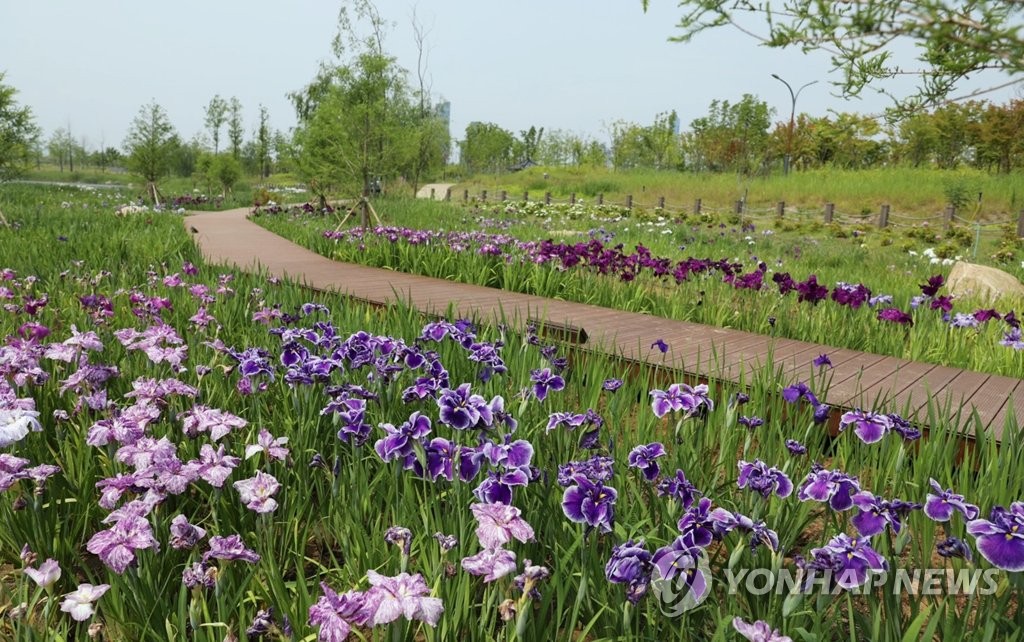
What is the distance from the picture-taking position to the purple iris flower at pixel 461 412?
1718 millimetres

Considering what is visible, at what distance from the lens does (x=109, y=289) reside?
497 centimetres

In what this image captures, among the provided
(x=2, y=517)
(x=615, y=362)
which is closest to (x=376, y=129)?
(x=615, y=362)

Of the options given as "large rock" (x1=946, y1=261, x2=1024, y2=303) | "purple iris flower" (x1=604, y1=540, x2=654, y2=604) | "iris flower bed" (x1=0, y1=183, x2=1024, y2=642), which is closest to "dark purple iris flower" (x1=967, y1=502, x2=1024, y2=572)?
"iris flower bed" (x1=0, y1=183, x2=1024, y2=642)

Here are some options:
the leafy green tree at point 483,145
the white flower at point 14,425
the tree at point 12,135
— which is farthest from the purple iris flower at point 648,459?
the leafy green tree at point 483,145

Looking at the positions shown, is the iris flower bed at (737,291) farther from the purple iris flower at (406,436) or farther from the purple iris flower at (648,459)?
the purple iris flower at (406,436)

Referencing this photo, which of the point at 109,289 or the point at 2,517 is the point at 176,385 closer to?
the point at 2,517

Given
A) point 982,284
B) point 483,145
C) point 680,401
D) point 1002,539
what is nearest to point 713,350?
point 680,401

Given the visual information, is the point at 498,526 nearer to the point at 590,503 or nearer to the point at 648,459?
the point at 590,503

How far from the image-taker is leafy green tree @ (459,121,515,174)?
52094mm

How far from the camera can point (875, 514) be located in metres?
1.42

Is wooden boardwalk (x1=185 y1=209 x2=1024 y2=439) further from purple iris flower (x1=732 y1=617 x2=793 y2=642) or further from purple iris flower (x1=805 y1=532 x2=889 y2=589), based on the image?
purple iris flower (x1=732 y1=617 x2=793 y2=642)

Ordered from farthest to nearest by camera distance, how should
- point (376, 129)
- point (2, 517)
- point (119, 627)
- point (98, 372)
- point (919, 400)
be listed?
point (376, 129) < point (919, 400) < point (98, 372) < point (2, 517) < point (119, 627)

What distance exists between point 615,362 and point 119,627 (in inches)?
94.8

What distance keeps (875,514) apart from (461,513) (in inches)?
37.6
